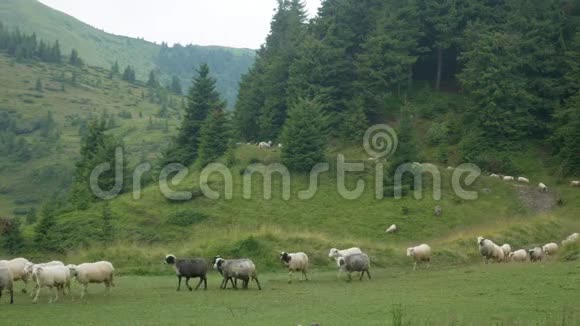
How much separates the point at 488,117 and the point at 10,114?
149159 millimetres

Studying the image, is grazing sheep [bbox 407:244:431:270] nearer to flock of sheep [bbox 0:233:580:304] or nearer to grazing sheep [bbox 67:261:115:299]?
flock of sheep [bbox 0:233:580:304]

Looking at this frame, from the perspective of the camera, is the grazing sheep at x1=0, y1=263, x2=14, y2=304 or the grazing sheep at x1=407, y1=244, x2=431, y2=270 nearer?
the grazing sheep at x1=0, y1=263, x2=14, y2=304

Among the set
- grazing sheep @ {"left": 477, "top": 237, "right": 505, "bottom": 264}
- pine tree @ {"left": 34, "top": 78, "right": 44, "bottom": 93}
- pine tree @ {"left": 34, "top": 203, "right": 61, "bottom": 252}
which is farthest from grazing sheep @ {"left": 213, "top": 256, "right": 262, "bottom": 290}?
pine tree @ {"left": 34, "top": 78, "right": 44, "bottom": 93}

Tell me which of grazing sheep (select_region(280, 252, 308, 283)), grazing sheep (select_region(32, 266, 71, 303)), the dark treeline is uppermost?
the dark treeline

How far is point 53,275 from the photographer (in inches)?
872

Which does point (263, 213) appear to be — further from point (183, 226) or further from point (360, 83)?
point (360, 83)

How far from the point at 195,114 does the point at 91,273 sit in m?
45.8

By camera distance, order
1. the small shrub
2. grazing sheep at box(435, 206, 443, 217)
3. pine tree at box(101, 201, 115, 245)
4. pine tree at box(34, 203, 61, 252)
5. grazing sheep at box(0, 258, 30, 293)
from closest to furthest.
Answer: grazing sheep at box(0, 258, 30, 293) < pine tree at box(34, 203, 61, 252) < pine tree at box(101, 201, 115, 245) < the small shrub < grazing sheep at box(435, 206, 443, 217)

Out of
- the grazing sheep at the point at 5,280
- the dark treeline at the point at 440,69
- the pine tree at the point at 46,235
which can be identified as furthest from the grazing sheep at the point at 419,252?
the dark treeline at the point at 440,69

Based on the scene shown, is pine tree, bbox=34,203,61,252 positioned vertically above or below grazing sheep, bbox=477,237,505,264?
below

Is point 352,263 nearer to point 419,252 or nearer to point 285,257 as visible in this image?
point 285,257

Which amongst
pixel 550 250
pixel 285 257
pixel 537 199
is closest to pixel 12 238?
pixel 285 257

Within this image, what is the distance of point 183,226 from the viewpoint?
46.5 meters

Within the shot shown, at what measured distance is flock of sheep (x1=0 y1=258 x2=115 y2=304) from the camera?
A: 21.8m
